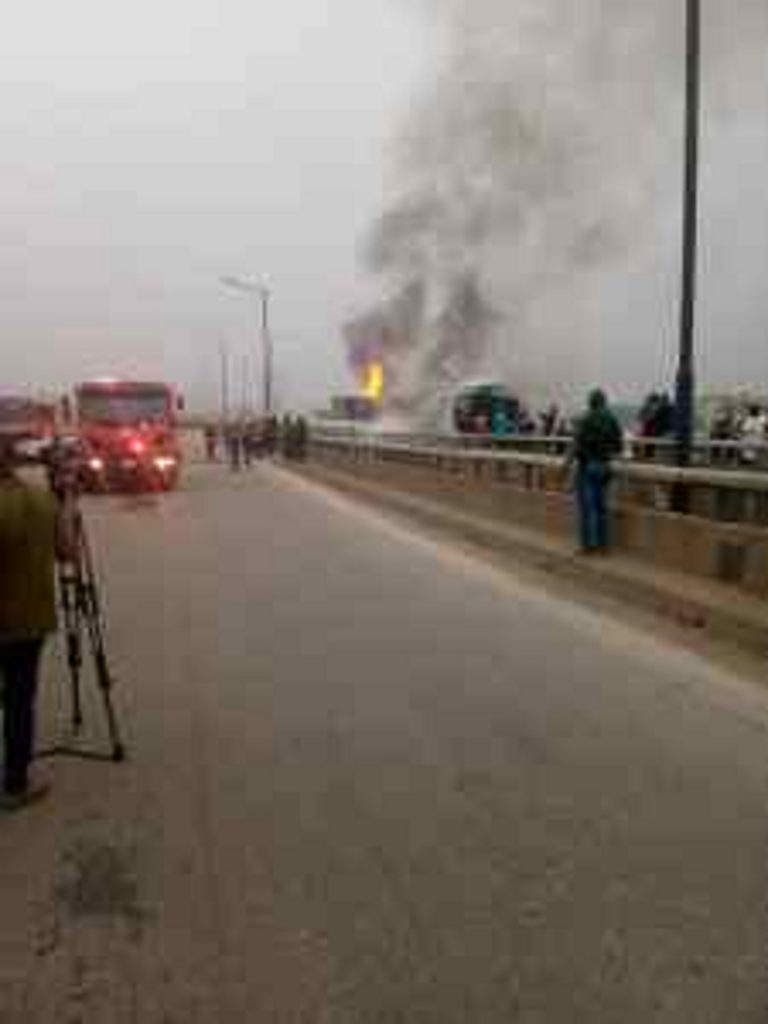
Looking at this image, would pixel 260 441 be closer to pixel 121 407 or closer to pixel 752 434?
pixel 121 407

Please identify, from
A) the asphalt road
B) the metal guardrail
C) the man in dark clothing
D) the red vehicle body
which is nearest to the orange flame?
the metal guardrail

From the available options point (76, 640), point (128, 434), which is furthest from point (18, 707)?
point (128, 434)

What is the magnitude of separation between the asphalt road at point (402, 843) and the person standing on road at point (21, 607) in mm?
267

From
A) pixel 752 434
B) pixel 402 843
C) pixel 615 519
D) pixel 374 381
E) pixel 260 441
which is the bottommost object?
pixel 260 441

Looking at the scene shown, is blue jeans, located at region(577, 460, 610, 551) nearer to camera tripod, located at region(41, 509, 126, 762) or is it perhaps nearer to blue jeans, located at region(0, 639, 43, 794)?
camera tripod, located at region(41, 509, 126, 762)

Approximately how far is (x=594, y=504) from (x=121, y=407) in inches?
928

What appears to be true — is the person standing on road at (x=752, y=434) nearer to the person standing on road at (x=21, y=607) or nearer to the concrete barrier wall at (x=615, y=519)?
the concrete barrier wall at (x=615, y=519)

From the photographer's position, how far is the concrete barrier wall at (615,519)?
11930 mm

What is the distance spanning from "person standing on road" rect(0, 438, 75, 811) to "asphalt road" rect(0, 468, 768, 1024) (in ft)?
0.88

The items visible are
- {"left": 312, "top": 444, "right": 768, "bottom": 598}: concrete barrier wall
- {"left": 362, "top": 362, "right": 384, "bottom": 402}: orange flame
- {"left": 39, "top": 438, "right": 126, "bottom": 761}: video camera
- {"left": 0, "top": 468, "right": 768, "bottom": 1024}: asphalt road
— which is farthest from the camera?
{"left": 362, "top": 362, "right": 384, "bottom": 402}: orange flame

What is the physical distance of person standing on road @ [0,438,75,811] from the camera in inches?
238

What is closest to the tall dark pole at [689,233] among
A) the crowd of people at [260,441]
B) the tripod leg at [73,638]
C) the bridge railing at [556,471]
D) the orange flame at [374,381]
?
the bridge railing at [556,471]

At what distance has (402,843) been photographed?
557 centimetres

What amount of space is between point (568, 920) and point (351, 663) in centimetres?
526
